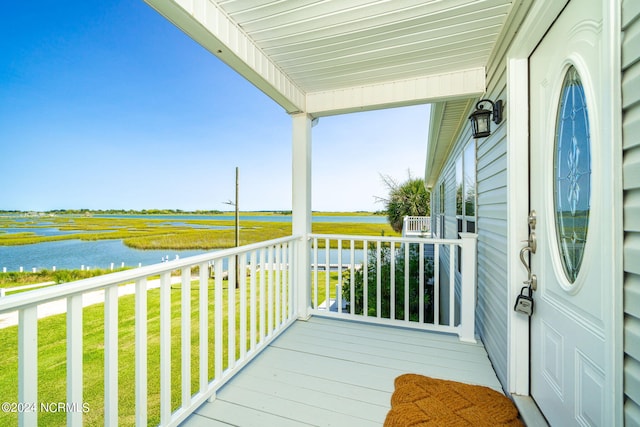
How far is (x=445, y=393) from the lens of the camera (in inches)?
69.7

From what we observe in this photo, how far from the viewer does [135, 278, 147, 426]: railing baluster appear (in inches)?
51.8

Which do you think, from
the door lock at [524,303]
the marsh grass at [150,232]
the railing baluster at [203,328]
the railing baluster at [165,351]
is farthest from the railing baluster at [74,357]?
the marsh grass at [150,232]

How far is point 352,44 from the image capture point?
82.3 inches

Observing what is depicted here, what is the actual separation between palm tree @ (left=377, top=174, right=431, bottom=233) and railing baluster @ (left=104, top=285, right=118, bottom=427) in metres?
18.4

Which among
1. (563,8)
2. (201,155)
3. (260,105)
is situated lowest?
(563,8)

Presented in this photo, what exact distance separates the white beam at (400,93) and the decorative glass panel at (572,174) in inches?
51.6

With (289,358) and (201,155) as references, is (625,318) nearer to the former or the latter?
(289,358)

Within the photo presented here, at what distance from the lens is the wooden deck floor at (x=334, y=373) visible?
1.61 meters

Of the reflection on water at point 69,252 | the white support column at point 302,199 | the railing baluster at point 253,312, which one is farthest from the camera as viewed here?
the reflection on water at point 69,252

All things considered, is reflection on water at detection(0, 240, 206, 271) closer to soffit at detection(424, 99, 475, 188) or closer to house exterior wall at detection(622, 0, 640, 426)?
house exterior wall at detection(622, 0, 640, 426)

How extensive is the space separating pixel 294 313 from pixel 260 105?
14.4 meters

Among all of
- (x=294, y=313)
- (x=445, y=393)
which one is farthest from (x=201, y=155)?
(x=445, y=393)

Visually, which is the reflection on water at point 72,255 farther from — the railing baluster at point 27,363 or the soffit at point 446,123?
the soffit at point 446,123

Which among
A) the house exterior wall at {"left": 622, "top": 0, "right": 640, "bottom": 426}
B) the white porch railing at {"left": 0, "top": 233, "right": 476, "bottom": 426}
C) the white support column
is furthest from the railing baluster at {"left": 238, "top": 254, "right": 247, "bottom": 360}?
the house exterior wall at {"left": 622, "top": 0, "right": 640, "bottom": 426}
